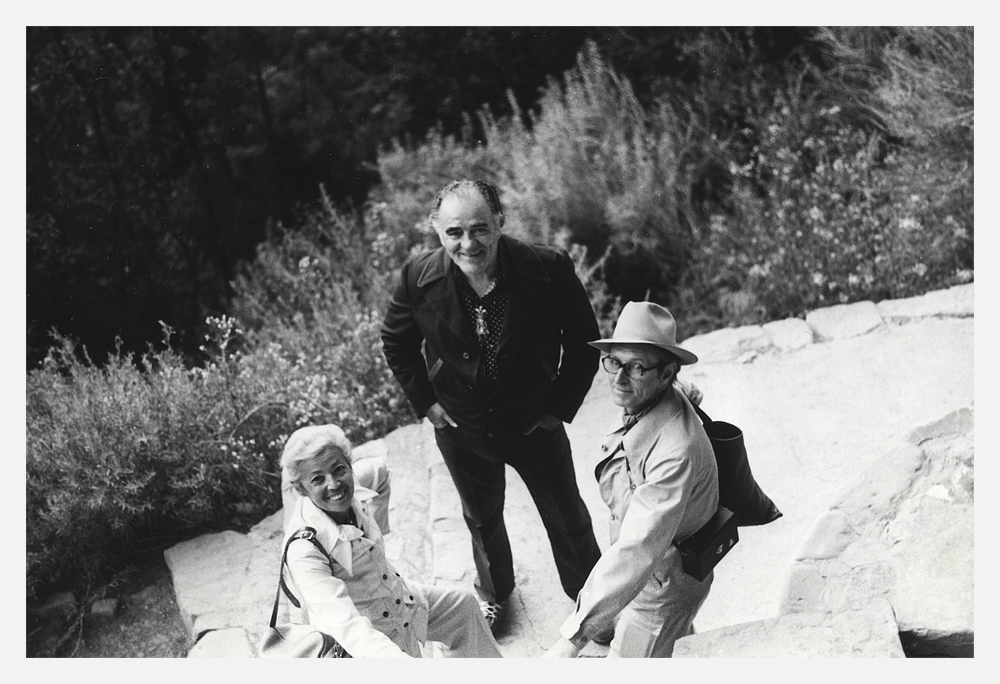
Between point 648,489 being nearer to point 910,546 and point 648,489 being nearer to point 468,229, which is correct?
point 468,229

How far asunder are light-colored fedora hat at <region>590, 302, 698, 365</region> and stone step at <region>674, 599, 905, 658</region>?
0.90 meters

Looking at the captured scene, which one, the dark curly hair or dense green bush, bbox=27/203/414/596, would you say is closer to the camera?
the dark curly hair

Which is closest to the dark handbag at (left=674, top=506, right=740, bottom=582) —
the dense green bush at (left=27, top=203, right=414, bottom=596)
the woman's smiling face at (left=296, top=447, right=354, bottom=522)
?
the woman's smiling face at (left=296, top=447, right=354, bottom=522)

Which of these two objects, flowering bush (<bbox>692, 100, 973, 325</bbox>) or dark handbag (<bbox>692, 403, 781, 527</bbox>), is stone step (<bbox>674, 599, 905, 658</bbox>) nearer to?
dark handbag (<bbox>692, 403, 781, 527</bbox>)

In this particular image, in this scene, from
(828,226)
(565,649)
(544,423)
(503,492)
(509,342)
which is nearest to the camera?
(565,649)

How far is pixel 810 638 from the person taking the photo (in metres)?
2.82

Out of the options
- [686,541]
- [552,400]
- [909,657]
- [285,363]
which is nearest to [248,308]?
[285,363]

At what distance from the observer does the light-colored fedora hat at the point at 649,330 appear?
92.1 inches

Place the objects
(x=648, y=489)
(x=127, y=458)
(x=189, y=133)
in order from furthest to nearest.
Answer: (x=189, y=133)
(x=127, y=458)
(x=648, y=489)

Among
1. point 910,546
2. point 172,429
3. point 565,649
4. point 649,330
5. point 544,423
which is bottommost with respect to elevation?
point 910,546

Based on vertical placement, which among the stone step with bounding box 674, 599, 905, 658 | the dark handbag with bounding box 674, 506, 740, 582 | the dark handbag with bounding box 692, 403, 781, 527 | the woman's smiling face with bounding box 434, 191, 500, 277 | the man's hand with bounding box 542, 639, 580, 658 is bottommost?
the stone step with bounding box 674, 599, 905, 658

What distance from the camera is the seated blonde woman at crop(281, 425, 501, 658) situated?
232 cm

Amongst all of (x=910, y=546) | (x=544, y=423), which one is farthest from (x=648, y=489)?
(x=910, y=546)

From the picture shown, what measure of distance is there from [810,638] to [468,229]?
5.04ft
